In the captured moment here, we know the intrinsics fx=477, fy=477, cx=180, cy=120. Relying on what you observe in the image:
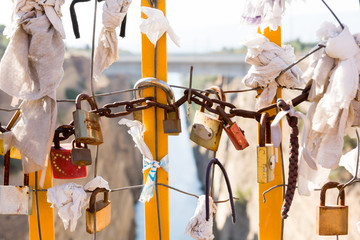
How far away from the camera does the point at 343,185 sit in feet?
3.46

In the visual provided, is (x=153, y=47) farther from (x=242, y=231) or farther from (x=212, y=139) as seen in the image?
(x=242, y=231)

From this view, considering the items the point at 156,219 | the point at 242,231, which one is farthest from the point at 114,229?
the point at 156,219

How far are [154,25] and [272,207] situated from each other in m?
0.52

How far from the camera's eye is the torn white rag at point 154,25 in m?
1.07

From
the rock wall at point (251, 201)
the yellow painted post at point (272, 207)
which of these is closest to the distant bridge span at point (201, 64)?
the rock wall at point (251, 201)

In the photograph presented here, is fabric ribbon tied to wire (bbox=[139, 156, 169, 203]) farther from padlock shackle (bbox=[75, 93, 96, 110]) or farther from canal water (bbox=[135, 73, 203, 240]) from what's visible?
canal water (bbox=[135, 73, 203, 240])

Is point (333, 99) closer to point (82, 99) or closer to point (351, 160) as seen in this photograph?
point (351, 160)

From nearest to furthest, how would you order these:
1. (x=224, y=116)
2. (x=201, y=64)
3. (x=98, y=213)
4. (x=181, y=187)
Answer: (x=224, y=116) → (x=98, y=213) → (x=201, y=64) → (x=181, y=187)

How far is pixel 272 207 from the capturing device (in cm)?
117

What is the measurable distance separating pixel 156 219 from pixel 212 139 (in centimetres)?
25

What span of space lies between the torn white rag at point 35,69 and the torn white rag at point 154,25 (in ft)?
0.61

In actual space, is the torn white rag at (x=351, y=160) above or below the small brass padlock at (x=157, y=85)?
below

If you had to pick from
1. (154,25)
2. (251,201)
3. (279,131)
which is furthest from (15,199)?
(251,201)

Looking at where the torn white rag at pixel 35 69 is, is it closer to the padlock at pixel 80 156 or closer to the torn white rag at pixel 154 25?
the padlock at pixel 80 156
